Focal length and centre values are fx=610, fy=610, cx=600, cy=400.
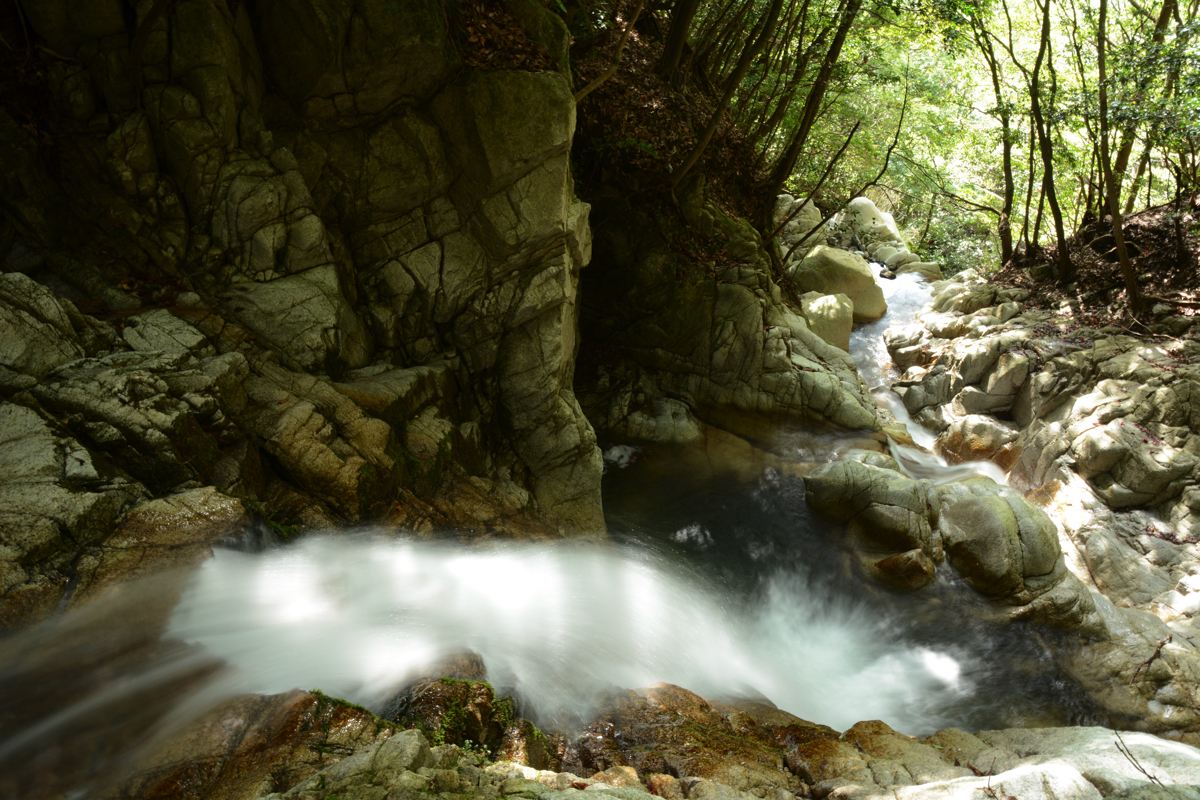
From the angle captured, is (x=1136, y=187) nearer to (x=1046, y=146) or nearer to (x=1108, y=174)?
(x=1046, y=146)

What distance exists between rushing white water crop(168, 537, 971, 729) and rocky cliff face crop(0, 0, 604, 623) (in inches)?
22.6

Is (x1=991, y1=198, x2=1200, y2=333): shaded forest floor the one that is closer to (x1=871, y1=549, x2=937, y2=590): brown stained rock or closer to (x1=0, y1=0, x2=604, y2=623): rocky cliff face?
(x1=871, y1=549, x2=937, y2=590): brown stained rock

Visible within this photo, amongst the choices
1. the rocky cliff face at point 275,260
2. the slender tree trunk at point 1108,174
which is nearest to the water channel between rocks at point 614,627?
the rocky cliff face at point 275,260

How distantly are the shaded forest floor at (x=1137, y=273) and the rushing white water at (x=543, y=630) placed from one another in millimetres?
10575

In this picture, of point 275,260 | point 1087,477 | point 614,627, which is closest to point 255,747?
point 614,627

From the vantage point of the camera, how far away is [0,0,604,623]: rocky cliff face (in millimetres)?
5043

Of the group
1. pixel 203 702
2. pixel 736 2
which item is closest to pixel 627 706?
pixel 203 702

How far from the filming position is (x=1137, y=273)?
1432 centimetres

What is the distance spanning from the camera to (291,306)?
6949mm

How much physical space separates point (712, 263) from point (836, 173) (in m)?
9.93

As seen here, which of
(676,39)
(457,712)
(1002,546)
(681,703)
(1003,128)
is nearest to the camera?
(457,712)

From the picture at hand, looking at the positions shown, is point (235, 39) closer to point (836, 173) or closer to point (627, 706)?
point (627, 706)

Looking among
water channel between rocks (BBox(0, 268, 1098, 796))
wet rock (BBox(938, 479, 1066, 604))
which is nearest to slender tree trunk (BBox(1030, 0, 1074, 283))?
water channel between rocks (BBox(0, 268, 1098, 796))

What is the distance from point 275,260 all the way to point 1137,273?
A: 59.0 ft
